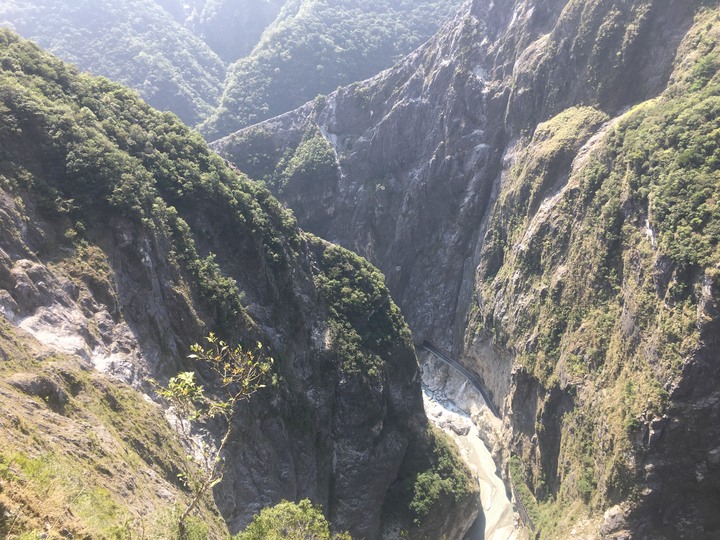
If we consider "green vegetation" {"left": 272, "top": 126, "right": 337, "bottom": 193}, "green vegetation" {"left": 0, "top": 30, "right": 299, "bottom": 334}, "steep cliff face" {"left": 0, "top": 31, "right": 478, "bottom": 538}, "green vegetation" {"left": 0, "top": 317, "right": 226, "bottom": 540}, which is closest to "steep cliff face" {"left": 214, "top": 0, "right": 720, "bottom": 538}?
"green vegetation" {"left": 272, "top": 126, "right": 337, "bottom": 193}

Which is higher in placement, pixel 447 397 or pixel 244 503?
pixel 447 397

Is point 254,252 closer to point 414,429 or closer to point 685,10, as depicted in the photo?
point 414,429

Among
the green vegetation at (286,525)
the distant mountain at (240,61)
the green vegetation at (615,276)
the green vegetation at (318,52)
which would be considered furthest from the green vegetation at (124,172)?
the distant mountain at (240,61)

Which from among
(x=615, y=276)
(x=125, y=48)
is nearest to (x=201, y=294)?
(x=615, y=276)

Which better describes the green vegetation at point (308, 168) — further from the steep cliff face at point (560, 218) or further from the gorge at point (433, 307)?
the gorge at point (433, 307)

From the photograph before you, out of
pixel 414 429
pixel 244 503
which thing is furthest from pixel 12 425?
pixel 414 429

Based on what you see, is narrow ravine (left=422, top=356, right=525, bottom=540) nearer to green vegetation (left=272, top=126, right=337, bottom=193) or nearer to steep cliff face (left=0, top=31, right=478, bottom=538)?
steep cliff face (left=0, top=31, right=478, bottom=538)

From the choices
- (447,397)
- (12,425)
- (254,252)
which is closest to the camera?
(12,425)
